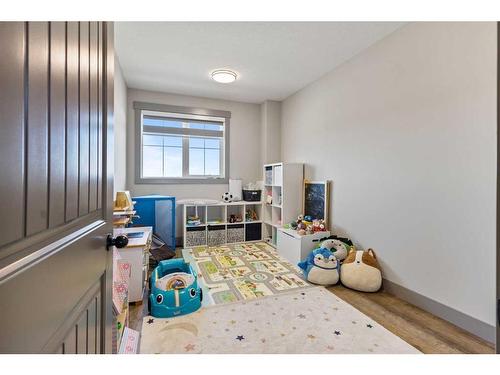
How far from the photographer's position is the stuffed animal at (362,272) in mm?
2256

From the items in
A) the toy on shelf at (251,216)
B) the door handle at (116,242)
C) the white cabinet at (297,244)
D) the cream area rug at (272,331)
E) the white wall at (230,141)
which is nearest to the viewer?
the door handle at (116,242)

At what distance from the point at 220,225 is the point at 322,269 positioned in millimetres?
1897

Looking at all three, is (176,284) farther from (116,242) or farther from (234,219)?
(234,219)

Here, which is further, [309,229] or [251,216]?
[251,216]

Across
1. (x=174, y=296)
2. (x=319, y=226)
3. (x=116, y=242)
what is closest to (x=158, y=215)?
(x=174, y=296)

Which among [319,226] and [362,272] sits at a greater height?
[319,226]

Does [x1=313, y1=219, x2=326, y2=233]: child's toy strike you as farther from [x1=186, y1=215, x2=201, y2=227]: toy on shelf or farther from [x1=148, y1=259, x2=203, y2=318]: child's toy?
[x1=186, y1=215, x2=201, y2=227]: toy on shelf

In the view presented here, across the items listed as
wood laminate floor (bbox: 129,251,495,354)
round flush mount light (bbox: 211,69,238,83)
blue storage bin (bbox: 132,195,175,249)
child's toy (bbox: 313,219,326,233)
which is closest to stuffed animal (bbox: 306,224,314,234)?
child's toy (bbox: 313,219,326,233)

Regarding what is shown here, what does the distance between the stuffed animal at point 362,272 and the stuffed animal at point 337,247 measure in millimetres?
Answer: 146

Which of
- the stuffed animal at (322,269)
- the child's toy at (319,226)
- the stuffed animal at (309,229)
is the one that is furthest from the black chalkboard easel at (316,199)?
the stuffed animal at (322,269)

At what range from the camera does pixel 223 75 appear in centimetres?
304

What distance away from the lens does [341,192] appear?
114 inches

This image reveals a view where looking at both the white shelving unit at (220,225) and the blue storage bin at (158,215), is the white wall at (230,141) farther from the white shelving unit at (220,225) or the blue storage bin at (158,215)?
the blue storage bin at (158,215)
